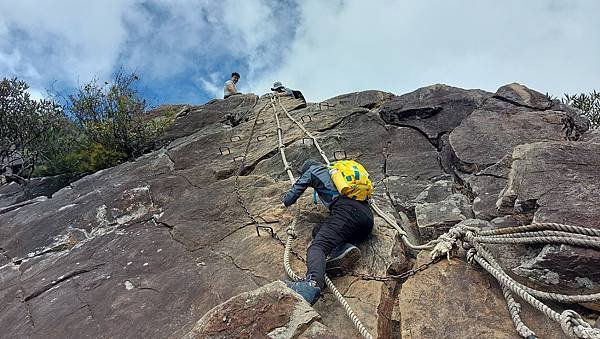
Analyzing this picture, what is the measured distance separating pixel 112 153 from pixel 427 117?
881 cm

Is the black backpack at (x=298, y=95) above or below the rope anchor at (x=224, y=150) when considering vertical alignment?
above

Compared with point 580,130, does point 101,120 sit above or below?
above

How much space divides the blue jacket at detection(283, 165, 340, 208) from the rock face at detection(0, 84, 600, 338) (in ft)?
1.51

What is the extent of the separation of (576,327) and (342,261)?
2406mm

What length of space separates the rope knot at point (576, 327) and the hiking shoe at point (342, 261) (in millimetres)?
2219

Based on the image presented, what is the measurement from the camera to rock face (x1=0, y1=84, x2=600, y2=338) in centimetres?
396

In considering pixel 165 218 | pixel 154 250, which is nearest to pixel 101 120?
pixel 165 218

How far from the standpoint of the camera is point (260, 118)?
12.2m

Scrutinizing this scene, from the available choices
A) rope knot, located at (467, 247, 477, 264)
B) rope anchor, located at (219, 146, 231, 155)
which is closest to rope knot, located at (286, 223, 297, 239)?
rope knot, located at (467, 247, 477, 264)

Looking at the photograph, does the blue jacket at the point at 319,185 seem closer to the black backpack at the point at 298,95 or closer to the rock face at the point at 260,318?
the rock face at the point at 260,318

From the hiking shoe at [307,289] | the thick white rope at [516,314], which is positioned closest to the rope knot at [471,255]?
the thick white rope at [516,314]

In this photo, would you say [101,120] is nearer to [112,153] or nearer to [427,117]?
[112,153]

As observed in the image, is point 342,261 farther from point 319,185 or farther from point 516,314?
point 516,314

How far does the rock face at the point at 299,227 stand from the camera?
396cm
